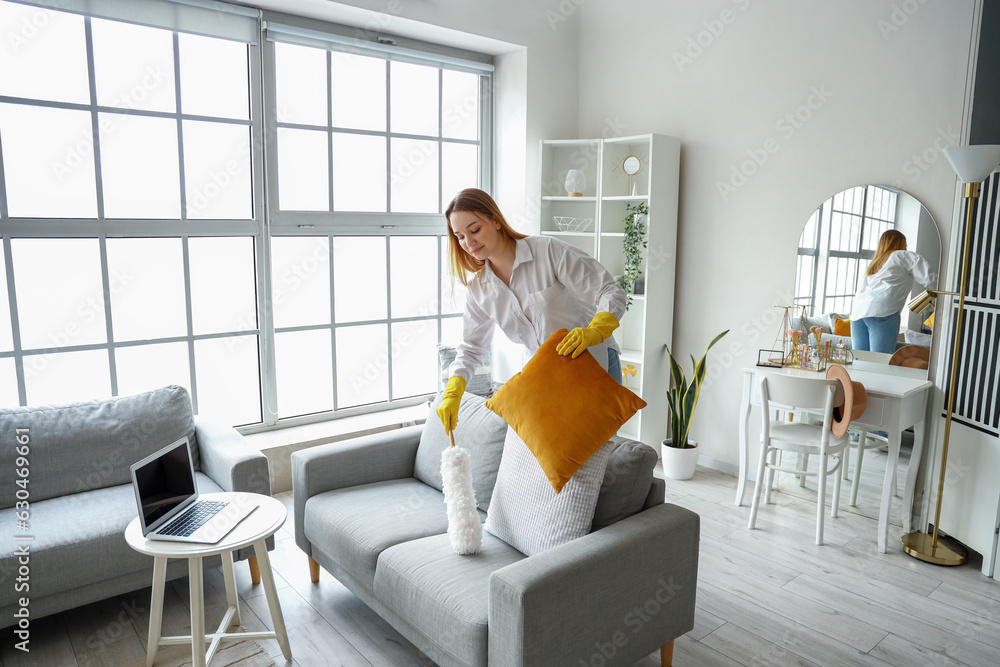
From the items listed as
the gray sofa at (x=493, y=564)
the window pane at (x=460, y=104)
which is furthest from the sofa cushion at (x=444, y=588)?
the window pane at (x=460, y=104)

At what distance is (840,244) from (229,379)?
325 centimetres

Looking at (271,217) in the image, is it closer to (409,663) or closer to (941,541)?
(409,663)

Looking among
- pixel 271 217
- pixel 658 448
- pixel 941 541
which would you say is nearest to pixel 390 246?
pixel 271 217

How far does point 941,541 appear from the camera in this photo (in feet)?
10.1

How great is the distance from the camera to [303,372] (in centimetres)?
388

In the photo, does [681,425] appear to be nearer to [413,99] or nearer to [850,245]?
[850,245]

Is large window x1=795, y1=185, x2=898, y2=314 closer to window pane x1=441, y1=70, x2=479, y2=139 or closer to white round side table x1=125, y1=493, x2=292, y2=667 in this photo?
window pane x1=441, y1=70, x2=479, y2=139

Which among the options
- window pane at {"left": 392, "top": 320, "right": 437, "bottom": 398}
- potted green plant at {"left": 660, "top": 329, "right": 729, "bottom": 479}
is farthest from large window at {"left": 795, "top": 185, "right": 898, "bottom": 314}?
window pane at {"left": 392, "top": 320, "right": 437, "bottom": 398}

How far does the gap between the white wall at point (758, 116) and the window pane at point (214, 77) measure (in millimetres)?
2173

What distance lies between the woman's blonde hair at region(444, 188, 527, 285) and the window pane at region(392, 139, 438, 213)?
1.69m

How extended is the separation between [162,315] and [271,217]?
0.74 metres

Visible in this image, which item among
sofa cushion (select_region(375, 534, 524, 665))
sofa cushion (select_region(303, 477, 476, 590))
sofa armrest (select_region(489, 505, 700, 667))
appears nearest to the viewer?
sofa armrest (select_region(489, 505, 700, 667))

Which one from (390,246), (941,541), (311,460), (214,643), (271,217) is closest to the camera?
(214,643)

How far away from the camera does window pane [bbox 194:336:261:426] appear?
139 inches
